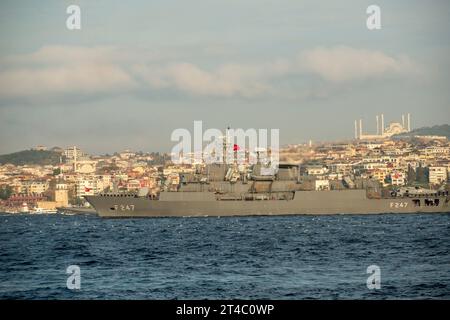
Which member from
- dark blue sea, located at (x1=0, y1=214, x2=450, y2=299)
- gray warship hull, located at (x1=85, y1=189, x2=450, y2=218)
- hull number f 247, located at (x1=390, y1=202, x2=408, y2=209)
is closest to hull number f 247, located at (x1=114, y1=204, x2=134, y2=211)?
gray warship hull, located at (x1=85, y1=189, x2=450, y2=218)

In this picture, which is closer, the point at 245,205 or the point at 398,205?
the point at 245,205

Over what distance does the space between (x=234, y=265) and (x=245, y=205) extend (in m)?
42.7

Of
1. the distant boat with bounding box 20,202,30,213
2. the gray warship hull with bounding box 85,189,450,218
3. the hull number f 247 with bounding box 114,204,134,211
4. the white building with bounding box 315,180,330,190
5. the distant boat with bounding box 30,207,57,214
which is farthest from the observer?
the distant boat with bounding box 20,202,30,213

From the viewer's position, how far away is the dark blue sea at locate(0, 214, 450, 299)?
21.8m

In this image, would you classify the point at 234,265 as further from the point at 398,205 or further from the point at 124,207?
the point at 398,205

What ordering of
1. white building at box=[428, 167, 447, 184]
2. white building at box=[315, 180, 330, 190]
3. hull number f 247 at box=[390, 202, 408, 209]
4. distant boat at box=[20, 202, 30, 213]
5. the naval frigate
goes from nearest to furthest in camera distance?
the naval frigate → hull number f 247 at box=[390, 202, 408, 209] → white building at box=[315, 180, 330, 190] → white building at box=[428, 167, 447, 184] → distant boat at box=[20, 202, 30, 213]

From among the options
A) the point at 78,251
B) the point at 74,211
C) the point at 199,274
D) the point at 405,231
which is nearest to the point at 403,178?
the point at 74,211

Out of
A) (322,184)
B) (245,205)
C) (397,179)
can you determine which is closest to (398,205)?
(322,184)

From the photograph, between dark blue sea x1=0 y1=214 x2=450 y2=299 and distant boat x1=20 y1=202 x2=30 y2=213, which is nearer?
dark blue sea x1=0 y1=214 x2=450 y2=299

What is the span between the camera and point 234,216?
229ft

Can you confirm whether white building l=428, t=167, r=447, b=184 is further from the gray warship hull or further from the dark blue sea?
the dark blue sea

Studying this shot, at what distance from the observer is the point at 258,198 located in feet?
234

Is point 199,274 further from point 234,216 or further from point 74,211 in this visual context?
point 74,211
